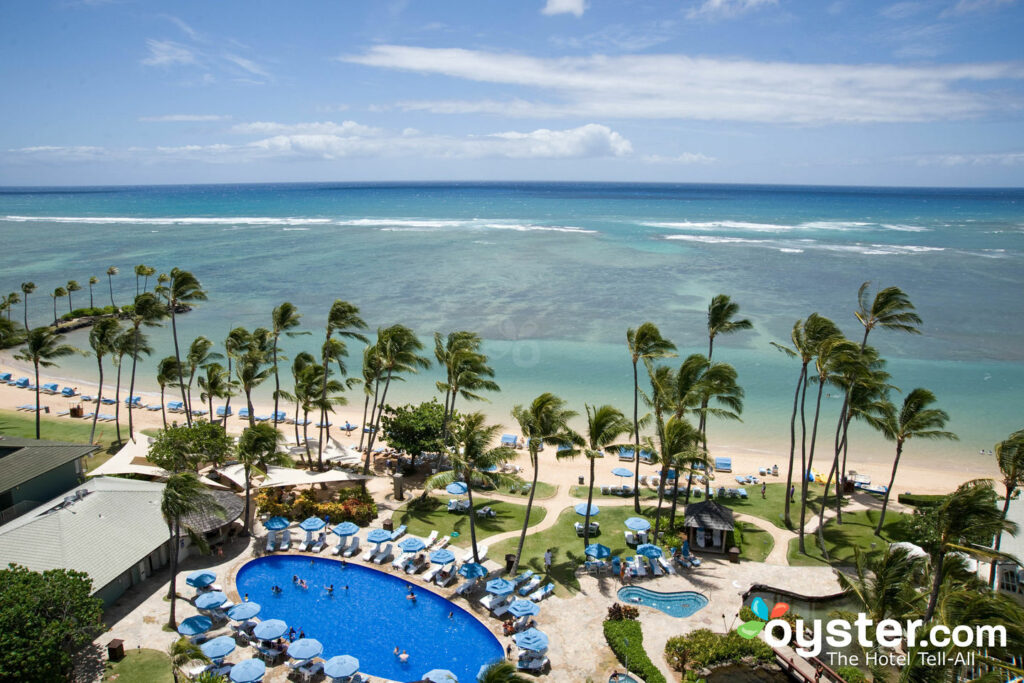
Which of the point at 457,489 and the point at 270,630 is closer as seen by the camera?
the point at 270,630

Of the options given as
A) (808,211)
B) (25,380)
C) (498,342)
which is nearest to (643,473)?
(498,342)

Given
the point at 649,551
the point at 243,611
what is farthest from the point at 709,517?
the point at 243,611

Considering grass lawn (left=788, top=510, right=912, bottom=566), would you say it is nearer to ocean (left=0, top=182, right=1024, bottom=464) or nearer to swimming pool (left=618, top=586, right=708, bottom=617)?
swimming pool (left=618, top=586, right=708, bottom=617)

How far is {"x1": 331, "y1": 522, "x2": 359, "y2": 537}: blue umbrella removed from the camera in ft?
83.5

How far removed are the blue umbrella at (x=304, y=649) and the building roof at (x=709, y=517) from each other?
15.0 meters

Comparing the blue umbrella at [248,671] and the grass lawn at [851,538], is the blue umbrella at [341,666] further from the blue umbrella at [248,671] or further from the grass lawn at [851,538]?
the grass lawn at [851,538]

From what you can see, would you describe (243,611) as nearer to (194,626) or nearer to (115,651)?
(194,626)

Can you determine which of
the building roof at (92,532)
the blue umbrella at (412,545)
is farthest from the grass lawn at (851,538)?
the building roof at (92,532)

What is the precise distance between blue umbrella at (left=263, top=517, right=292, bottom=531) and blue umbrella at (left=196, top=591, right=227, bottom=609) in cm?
508

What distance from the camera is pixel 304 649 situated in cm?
1870

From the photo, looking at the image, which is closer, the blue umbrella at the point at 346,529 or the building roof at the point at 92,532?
the building roof at the point at 92,532

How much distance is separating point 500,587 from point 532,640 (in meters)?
3.05

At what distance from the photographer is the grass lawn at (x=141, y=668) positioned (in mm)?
17922

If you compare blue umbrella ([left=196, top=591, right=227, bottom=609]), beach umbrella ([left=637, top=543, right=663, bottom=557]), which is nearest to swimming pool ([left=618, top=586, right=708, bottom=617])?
beach umbrella ([left=637, top=543, right=663, bottom=557])
